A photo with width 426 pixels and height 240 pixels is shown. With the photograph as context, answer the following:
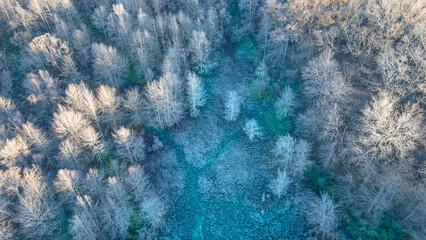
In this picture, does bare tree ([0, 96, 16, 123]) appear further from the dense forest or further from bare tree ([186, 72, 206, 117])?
bare tree ([186, 72, 206, 117])

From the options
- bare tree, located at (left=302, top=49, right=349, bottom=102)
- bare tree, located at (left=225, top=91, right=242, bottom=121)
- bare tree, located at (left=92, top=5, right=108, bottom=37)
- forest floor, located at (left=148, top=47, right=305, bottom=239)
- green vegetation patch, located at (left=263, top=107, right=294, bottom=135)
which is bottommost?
forest floor, located at (left=148, top=47, right=305, bottom=239)

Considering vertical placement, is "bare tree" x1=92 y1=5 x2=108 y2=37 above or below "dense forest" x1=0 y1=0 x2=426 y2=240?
above

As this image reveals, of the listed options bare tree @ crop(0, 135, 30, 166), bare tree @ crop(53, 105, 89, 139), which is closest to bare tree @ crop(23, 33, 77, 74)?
bare tree @ crop(53, 105, 89, 139)

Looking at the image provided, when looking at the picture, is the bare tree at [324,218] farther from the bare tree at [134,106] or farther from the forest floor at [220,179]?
the bare tree at [134,106]

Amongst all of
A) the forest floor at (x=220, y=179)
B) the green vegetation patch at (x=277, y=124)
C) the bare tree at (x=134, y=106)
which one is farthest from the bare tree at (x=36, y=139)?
the green vegetation patch at (x=277, y=124)

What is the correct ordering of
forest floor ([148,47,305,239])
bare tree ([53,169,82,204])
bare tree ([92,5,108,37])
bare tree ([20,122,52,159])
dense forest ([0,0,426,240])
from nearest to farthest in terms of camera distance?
dense forest ([0,0,426,240]), bare tree ([53,169,82,204]), forest floor ([148,47,305,239]), bare tree ([20,122,52,159]), bare tree ([92,5,108,37])

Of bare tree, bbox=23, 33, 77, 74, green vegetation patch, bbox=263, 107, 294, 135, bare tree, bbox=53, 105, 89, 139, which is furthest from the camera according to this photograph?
bare tree, bbox=23, 33, 77, 74

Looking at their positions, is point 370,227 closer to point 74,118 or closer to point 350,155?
point 350,155
